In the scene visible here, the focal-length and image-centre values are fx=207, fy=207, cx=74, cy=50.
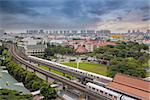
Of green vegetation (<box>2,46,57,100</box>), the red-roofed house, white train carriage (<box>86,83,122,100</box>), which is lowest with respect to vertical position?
white train carriage (<box>86,83,122,100</box>)

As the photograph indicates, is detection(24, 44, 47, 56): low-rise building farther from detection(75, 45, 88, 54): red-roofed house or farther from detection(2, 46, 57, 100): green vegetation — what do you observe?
detection(2, 46, 57, 100): green vegetation

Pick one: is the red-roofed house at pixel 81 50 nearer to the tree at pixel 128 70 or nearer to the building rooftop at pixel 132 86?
the tree at pixel 128 70

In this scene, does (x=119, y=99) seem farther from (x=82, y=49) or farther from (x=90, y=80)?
(x=82, y=49)

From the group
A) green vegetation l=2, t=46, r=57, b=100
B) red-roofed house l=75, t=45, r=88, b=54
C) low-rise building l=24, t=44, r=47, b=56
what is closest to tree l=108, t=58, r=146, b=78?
green vegetation l=2, t=46, r=57, b=100

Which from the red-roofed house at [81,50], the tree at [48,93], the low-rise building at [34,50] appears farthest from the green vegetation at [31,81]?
the red-roofed house at [81,50]

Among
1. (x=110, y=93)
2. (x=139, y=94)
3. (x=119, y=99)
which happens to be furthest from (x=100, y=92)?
(x=139, y=94)

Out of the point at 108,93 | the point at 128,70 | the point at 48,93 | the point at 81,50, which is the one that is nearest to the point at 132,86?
the point at 108,93

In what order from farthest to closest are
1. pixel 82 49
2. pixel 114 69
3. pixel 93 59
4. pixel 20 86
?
1. pixel 82 49
2. pixel 93 59
3. pixel 114 69
4. pixel 20 86

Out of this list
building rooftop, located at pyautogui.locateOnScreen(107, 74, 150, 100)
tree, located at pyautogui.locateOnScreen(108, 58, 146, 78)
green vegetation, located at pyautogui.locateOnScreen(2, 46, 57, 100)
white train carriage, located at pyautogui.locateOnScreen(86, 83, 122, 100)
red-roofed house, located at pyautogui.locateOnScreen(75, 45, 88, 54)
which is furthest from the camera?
red-roofed house, located at pyautogui.locateOnScreen(75, 45, 88, 54)

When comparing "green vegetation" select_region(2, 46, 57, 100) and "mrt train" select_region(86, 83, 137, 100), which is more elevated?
"green vegetation" select_region(2, 46, 57, 100)
